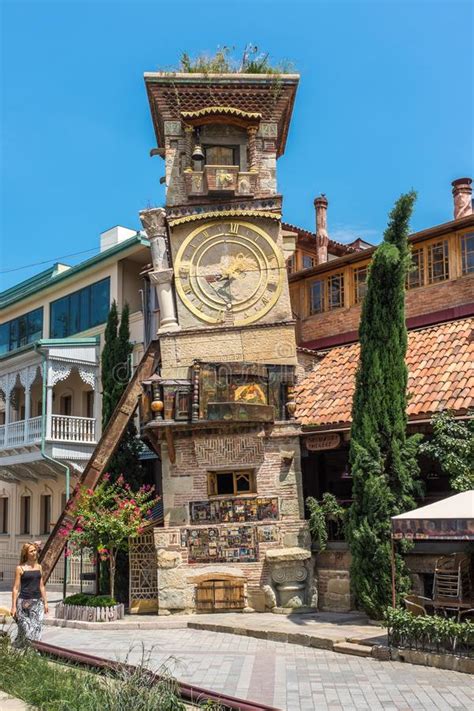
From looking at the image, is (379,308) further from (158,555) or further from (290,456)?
(158,555)

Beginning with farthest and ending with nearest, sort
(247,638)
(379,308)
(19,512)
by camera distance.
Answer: (19,512), (379,308), (247,638)

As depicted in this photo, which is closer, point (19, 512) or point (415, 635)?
point (415, 635)

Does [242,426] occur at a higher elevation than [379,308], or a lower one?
lower

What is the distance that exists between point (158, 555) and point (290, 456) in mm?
3475

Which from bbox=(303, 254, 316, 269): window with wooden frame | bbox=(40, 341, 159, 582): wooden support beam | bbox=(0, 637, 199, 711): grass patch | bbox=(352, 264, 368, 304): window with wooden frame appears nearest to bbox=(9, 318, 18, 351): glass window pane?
bbox=(303, 254, 316, 269): window with wooden frame

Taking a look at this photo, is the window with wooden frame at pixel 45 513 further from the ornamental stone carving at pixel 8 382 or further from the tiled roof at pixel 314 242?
the tiled roof at pixel 314 242

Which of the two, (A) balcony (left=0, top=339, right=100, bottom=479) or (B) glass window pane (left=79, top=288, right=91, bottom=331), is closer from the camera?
(A) balcony (left=0, top=339, right=100, bottom=479)

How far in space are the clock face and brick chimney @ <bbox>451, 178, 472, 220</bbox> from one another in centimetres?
665

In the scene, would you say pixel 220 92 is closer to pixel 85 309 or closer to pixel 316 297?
pixel 316 297

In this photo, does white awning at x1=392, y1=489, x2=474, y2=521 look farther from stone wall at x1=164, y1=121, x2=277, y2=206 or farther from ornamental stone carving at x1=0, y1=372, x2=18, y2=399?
ornamental stone carving at x1=0, y1=372, x2=18, y2=399

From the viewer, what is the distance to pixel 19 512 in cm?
2978

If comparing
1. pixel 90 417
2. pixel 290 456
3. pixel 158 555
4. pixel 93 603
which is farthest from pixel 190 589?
pixel 90 417

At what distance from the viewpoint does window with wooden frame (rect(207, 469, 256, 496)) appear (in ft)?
55.9

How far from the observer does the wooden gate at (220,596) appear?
16.4 m
